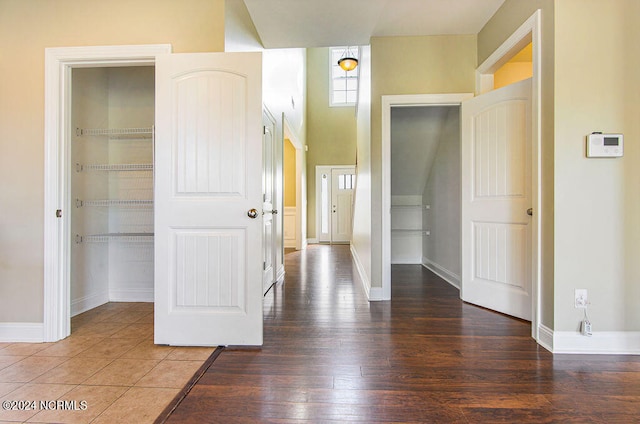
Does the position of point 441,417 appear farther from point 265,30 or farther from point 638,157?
point 265,30

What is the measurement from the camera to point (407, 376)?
69.3 inches

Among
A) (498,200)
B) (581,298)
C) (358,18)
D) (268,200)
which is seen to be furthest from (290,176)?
(581,298)

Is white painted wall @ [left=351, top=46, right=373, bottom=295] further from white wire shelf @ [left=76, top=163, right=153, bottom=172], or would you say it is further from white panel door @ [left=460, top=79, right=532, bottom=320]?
white wire shelf @ [left=76, top=163, right=153, bottom=172]

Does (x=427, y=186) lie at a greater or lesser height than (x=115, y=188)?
greater

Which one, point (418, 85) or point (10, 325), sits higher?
point (418, 85)

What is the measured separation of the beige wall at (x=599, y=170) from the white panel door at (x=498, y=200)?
0.47 meters

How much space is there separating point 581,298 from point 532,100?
4.72 ft

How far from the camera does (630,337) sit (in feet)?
6.73

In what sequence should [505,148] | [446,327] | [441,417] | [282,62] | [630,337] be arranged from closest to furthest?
[441,417] < [630,337] < [446,327] < [505,148] < [282,62]

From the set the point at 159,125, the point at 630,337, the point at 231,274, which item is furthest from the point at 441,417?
the point at 159,125

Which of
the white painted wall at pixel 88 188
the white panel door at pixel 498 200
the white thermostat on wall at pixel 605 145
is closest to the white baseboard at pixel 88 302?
the white painted wall at pixel 88 188

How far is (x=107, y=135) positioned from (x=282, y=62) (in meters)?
2.79

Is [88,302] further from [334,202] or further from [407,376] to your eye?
[334,202]

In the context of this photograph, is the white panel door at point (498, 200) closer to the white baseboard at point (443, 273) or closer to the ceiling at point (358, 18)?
the white baseboard at point (443, 273)
